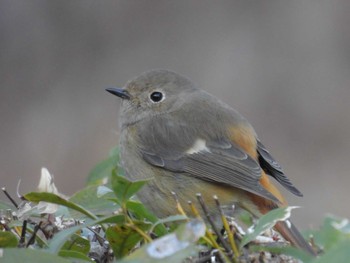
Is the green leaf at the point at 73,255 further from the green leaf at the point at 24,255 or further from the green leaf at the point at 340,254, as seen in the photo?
the green leaf at the point at 340,254

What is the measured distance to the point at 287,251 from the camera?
8.43 ft

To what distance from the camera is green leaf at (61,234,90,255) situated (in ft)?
9.34

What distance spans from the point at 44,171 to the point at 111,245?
0.56 metres

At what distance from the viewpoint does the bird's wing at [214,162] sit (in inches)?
182

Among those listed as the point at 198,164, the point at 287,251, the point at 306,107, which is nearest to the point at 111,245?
the point at 287,251

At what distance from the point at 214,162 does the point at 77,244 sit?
2015 mm

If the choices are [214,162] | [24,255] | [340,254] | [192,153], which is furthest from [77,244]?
[192,153]

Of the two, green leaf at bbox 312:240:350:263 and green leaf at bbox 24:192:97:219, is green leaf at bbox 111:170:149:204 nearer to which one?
green leaf at bbox 24:192:97:219

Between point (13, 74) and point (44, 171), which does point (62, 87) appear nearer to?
point (13, 74)

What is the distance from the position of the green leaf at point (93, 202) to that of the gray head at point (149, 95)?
7.46ft

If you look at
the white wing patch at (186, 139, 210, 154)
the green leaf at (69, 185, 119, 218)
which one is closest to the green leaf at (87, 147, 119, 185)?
the green leaf at (69, 185, 119, 218)

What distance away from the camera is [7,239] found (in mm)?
2592

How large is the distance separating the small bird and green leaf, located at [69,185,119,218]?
Answer: 130 cm

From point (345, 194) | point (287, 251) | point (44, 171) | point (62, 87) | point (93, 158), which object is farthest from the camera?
point (62, 87)
